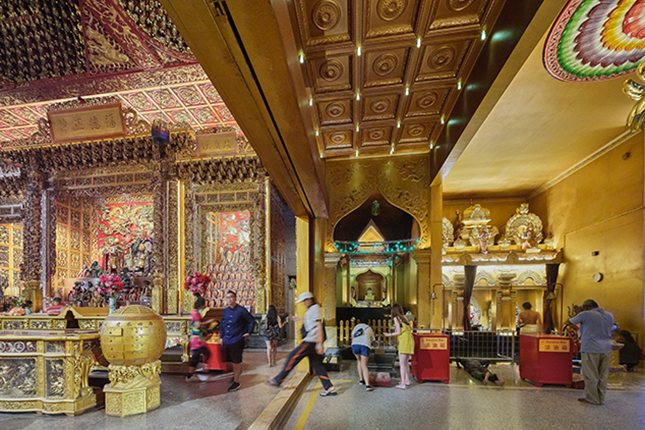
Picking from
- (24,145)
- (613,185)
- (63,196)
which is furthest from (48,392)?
(613,185)

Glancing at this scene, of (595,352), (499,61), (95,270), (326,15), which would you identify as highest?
(326,15)

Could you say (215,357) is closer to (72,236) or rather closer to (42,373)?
(42,373)

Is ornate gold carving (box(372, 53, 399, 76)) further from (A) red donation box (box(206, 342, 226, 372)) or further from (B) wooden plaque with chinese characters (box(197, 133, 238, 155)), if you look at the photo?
(B) wooden plaque with chinese characters (box(197, 133, 238, 155))

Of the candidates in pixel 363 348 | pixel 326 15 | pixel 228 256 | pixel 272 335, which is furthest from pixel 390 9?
pixel 228 256

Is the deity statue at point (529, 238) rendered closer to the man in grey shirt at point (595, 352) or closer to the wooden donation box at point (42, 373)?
the man in grey shirt at point (595, 352)

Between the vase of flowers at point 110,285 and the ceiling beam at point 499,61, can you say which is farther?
the vase of flowers at point 110,285

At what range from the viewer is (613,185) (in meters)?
8.67

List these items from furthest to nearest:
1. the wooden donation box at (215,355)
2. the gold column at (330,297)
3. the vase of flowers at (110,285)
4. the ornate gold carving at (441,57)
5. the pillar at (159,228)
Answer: the pillar at (159,228), the gold column at (330,297), the vase of flowers at (110,285), the wooden donation box at (215,355), the ornate gold carving at (441,57)

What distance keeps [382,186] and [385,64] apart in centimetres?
370

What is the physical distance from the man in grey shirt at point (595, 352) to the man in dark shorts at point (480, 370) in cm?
138

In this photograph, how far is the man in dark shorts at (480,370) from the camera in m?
6.21

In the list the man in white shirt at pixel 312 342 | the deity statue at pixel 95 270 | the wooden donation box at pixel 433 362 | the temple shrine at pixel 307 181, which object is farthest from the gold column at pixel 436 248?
the deity statue at pixel 95 270

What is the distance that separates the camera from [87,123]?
1060 cm

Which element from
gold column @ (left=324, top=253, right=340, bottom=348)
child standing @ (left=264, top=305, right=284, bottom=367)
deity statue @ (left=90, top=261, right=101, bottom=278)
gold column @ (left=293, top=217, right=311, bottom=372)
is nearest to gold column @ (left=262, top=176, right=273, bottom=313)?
child standing @ (left=264, top=305, right=284, bottom=367)
